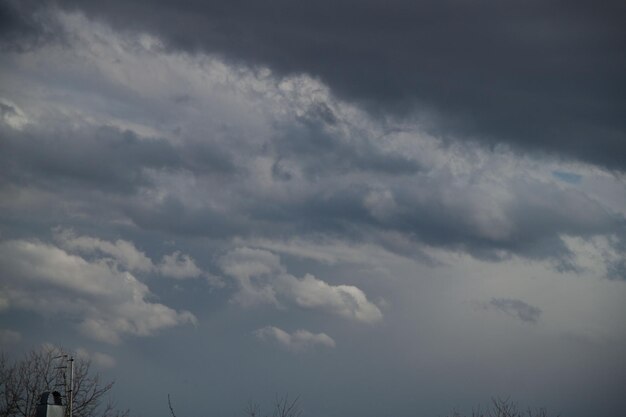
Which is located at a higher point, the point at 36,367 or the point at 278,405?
the point at 36,367

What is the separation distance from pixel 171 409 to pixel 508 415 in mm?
31232

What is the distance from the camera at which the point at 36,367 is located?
54.6 meters

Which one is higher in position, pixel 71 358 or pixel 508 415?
pixel 71 358

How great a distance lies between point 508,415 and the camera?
52844 millimetres

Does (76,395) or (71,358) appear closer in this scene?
(71,358)

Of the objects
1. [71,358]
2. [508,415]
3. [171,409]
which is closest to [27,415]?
[71,358]

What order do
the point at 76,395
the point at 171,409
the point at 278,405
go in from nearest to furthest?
1. the point at 171,409
2. the point at 278,405
3. the point at 76,395

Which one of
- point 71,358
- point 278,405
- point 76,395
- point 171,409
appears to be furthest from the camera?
point 76,395

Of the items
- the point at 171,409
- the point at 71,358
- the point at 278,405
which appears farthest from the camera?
the point at 278,405

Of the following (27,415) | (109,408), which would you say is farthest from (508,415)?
(27,415)

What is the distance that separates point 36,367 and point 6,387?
2.82 metres

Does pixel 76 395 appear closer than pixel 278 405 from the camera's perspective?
No

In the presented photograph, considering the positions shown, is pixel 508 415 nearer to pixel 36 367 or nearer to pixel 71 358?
pixel 71 358

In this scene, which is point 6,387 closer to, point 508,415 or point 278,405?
point 278,405
